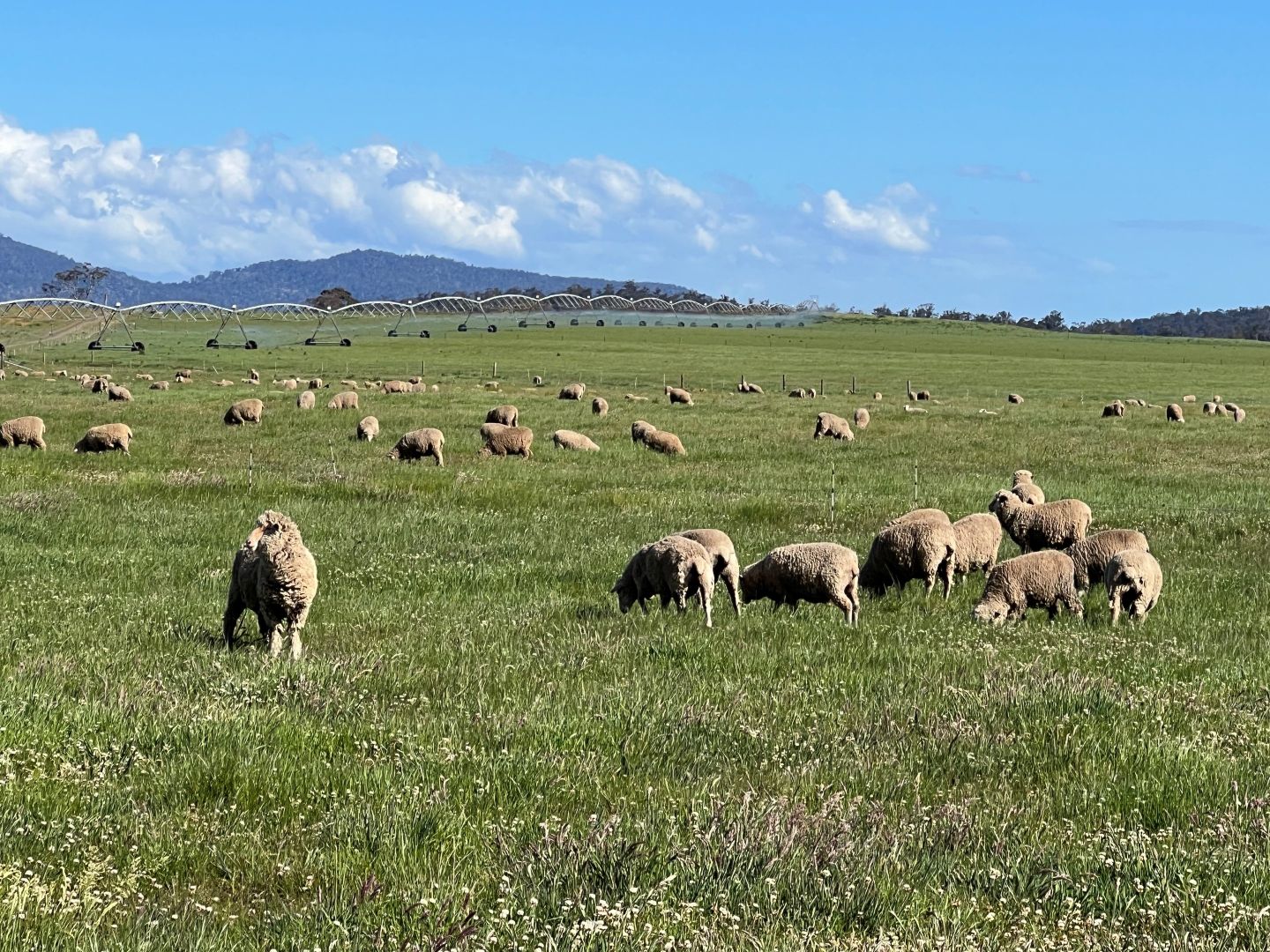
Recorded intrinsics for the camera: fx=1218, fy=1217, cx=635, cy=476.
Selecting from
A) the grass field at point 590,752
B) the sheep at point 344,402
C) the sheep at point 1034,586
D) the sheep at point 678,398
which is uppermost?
the sheep at point 678,398

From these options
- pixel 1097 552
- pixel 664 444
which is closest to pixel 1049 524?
pixel 1097 552

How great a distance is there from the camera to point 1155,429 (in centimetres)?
4350

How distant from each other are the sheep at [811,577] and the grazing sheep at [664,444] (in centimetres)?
1830

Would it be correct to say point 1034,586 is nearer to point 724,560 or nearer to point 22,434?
point 724,560

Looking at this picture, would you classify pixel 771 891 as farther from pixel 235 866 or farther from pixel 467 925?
pixel 235 866

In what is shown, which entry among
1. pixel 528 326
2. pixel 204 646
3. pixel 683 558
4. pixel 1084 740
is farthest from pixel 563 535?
pixel 528 326

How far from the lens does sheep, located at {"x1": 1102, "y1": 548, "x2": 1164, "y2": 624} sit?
46.0ft

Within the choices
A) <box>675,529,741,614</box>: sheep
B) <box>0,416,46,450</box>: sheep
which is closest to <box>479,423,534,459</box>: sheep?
<box>0,416,46,450</box>: sheep

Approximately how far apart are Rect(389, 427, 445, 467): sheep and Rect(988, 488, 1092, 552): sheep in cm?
1602

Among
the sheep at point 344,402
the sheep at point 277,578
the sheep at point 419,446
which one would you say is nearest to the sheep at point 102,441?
the sheep at point 419,446

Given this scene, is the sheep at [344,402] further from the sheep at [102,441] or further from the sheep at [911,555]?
the sheep at [911,555]

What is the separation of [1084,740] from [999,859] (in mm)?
2731

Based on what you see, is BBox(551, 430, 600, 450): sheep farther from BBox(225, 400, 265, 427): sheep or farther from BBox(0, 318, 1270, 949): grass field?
BBox(0, 318, 1270, 949): grass field

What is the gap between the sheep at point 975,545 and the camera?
666 inches
